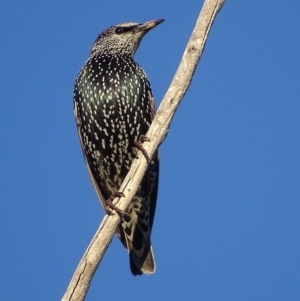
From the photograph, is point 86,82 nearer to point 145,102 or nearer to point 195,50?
point 145,102

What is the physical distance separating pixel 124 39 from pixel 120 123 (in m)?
1.08

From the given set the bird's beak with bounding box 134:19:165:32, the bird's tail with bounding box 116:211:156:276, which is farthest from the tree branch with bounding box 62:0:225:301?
the bird's tail with bounding box 116:211:156:276

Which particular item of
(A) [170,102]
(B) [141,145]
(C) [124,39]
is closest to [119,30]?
(C) [124,39]

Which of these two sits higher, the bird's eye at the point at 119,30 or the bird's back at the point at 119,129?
the bird's eye at the point at 119,30

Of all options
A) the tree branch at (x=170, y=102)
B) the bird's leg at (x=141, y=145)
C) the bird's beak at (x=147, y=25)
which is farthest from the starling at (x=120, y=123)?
the tree branch at (x=170, y=102)

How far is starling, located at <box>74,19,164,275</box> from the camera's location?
7117mm

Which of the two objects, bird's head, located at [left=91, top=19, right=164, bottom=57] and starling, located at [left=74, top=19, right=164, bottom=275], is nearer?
starling, located at [left=74, top=19, right=164, bottom=275]

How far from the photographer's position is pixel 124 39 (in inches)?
303

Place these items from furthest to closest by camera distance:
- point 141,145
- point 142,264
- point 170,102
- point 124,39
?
point 124,39 < point 142,264 < point 141,145 < point 170,102

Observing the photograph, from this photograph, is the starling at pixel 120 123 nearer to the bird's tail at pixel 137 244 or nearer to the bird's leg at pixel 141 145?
the bird's tail at pixel 137 244

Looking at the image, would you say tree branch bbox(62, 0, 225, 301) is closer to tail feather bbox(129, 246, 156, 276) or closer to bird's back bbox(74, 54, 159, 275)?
bird's back bbox(74, 54, 159, 275)

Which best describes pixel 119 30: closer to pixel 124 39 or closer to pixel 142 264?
pixel 124 39

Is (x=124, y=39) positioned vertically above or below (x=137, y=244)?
above

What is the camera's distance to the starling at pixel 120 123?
23.4 feet
